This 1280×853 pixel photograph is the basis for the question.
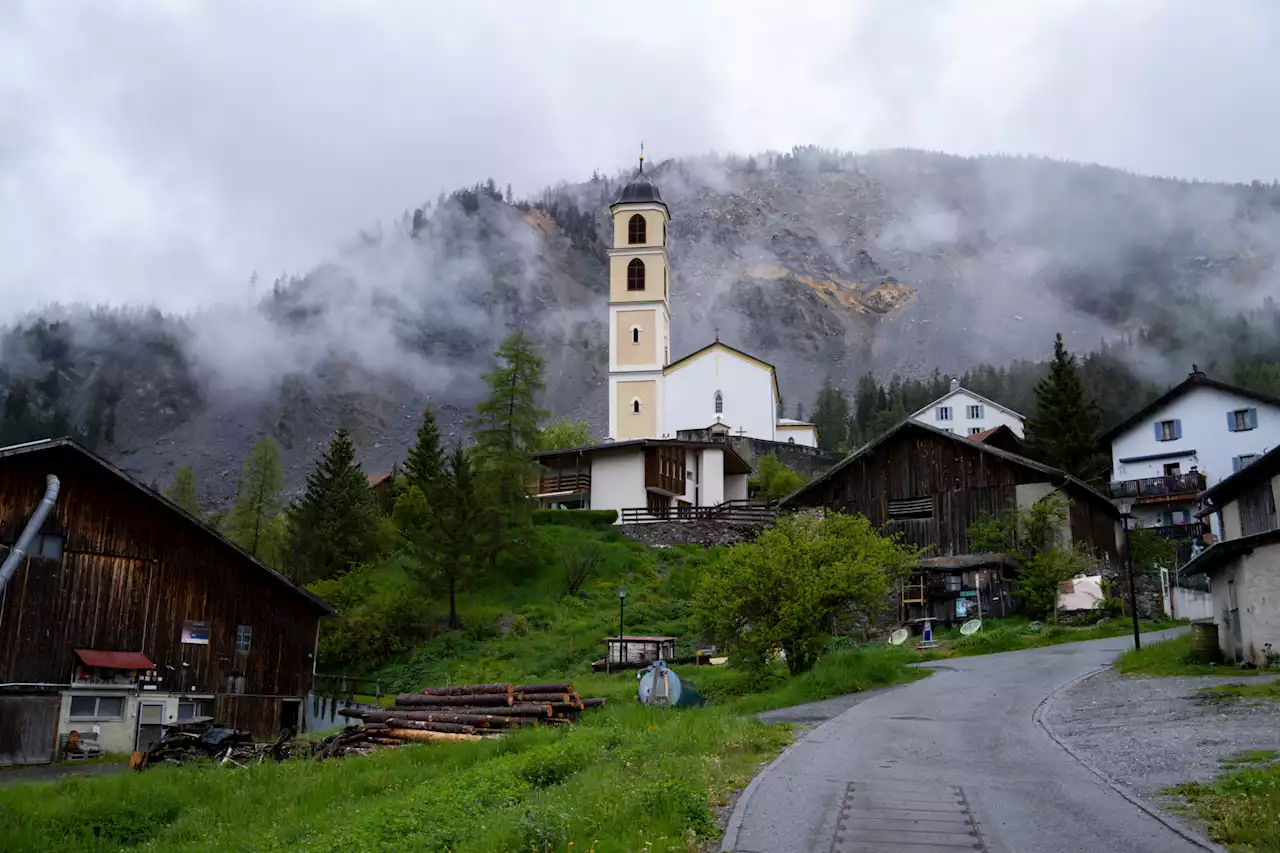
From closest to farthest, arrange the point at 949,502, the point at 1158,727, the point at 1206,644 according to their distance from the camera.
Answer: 1. the point at 1158,727
2. the point at 1206,644
3. the point at 949,502

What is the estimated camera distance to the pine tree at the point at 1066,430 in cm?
6088

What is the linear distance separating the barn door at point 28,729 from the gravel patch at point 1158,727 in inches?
928

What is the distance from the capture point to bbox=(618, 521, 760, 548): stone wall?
176 feet

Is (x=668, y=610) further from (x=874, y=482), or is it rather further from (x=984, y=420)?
(x=984, y=420)

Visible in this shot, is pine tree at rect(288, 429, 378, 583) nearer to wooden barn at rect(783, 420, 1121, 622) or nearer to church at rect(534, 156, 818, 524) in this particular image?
wooden barn at rect(783, 420, 1121, 622)

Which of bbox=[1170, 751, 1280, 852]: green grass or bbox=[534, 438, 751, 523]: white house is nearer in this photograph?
bbox=[1170, 751, 1280, 852]: green grass

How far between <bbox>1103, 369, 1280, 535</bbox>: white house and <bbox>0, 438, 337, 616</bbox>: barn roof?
131 feet

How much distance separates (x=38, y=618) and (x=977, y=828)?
25.9 meters

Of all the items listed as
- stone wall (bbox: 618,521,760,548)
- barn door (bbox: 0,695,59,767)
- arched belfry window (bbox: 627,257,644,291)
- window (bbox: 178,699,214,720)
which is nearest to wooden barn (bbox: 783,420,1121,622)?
→ stone wall (bbox: 618,521,760,548)

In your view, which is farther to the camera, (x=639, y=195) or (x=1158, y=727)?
(x=639, y=195)

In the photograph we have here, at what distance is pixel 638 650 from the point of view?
36594 mm

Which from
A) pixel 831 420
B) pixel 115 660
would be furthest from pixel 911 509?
pixel 831 420

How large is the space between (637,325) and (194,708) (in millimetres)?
53700

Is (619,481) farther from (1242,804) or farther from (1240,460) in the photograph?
(1242,804)
